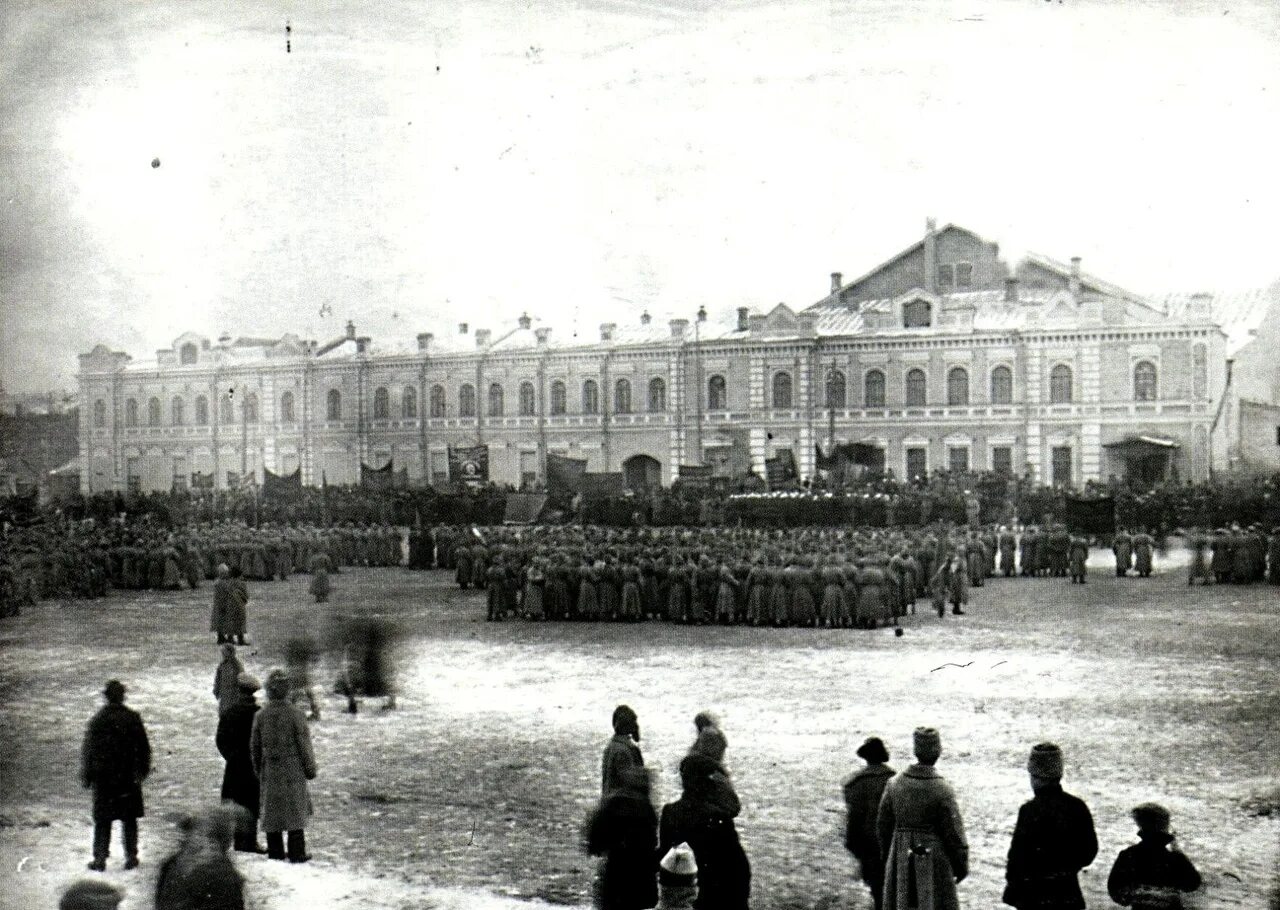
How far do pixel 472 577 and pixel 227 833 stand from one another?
17466 mm

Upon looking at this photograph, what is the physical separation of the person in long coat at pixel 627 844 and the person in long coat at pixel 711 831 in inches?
7.1

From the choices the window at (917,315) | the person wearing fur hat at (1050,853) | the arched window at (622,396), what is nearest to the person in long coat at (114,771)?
the person wearing fur hat at (1050,853)

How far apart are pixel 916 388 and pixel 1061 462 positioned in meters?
4.51

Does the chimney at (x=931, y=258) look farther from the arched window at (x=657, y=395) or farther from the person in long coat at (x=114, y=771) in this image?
the person in long coat at (x=114, y=771)

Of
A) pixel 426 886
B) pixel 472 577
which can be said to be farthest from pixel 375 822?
pixel 472 577

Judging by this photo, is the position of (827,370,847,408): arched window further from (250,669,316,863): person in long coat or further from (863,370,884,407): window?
(250,669,316,863): person in long coat

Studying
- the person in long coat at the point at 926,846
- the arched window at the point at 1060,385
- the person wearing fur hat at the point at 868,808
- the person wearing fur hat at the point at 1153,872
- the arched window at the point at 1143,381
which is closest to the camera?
the person wearing fur hat at the point at 1153,872

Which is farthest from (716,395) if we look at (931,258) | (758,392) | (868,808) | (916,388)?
(868,808)

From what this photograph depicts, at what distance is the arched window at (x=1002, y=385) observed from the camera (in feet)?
116

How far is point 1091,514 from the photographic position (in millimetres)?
27125

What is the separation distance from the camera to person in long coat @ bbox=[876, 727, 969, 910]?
5.99 m

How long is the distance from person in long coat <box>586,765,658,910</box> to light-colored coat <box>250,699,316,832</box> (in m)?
2.29

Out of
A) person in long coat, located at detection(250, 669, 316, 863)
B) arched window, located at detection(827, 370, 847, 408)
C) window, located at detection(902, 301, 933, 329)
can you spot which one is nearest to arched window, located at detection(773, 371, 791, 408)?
arched window, located at detection(827, 370, 847, 408)

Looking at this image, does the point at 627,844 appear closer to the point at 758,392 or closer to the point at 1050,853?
the point at 1050,853
